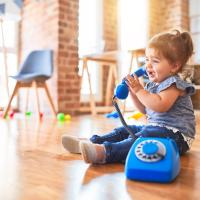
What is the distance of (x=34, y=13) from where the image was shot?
3.37m

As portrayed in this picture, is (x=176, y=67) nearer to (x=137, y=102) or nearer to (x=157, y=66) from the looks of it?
(x=157, y=66)

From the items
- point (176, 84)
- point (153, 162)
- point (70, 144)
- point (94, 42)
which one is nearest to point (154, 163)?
point (153, 162)

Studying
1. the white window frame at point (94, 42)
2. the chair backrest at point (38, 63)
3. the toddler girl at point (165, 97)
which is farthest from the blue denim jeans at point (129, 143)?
the white window frame at point (94, 42)

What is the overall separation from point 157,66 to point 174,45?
91 millimetres

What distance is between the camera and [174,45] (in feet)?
3.48

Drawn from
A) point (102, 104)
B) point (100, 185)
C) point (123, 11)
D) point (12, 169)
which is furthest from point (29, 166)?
point (123, 11)

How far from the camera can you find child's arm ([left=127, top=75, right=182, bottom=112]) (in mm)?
1016

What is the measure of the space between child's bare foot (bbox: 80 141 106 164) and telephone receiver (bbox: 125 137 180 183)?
0.15 metres

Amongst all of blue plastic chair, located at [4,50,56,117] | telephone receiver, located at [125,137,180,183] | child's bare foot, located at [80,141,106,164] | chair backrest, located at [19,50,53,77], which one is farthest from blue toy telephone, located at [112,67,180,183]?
chair backrest, located at [19,50,53,77]

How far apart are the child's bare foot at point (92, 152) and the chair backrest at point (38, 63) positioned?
2.13 m

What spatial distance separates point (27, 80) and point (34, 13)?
0.99m

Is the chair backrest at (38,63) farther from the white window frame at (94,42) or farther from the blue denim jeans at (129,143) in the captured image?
the blue denim jeans at (129,143)

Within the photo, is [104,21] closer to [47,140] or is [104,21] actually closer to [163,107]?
[47,140]

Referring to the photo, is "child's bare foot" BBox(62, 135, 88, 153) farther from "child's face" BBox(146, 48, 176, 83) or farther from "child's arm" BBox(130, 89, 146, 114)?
"child's face" BBox(146, 48, 176, 83)
